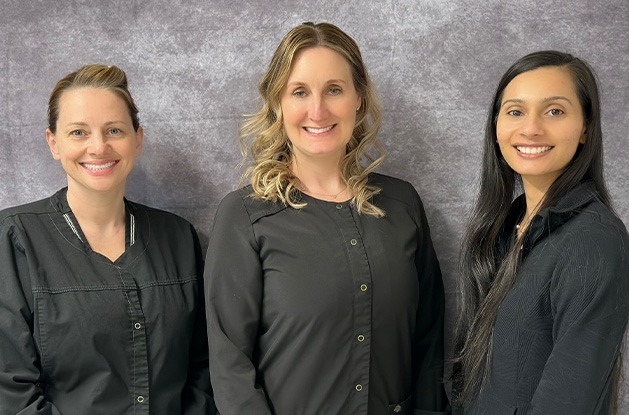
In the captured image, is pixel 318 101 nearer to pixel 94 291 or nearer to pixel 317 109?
pixel 317 109

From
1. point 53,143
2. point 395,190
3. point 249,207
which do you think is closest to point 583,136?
point 395,190

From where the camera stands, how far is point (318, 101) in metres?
2.20

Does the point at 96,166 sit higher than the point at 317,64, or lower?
lower

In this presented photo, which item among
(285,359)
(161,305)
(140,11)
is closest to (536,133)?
(285,359)

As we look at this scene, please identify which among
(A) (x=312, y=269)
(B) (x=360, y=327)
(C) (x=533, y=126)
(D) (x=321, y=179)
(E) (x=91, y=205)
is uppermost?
(C) (x=533, y=126)

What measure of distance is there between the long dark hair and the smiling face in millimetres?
462

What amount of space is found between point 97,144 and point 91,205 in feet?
0.79

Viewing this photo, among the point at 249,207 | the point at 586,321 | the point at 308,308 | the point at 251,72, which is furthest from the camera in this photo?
the point at 251,72

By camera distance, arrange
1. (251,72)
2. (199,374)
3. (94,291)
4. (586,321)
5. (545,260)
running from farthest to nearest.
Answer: (251,72) < (199,374) < (94,291) < (545,260) < (586,321)

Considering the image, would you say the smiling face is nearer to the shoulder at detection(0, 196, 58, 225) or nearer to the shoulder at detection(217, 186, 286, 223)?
the shoulder at detection(217, 186, 286, 223)

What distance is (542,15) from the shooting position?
2537 mm

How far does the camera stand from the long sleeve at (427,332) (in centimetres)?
243

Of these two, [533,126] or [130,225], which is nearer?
[533,126]

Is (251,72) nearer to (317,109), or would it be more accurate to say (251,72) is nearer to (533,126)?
(317,109)
